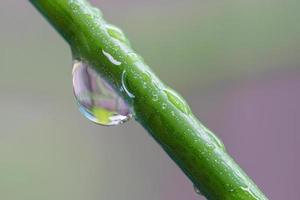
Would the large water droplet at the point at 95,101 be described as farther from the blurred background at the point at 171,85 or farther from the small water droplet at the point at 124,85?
the blurred background at the point at 171,85

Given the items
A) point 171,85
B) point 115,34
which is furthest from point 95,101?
point 171,85

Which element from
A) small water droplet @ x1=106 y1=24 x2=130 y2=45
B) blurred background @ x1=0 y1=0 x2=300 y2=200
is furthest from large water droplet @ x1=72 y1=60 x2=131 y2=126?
blurred background @ x1=0 y1=0 x2=300 y2=200

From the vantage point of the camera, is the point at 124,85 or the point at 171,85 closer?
the point at 124,85

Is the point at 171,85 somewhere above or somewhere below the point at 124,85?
above

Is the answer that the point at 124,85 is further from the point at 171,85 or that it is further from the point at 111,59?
the point at 171,85

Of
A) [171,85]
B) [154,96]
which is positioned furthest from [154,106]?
[171,85]

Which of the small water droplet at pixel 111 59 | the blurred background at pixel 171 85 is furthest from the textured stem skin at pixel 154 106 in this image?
the blurred background at pixel 171 85

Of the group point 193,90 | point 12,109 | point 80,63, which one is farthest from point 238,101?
point 80,63
